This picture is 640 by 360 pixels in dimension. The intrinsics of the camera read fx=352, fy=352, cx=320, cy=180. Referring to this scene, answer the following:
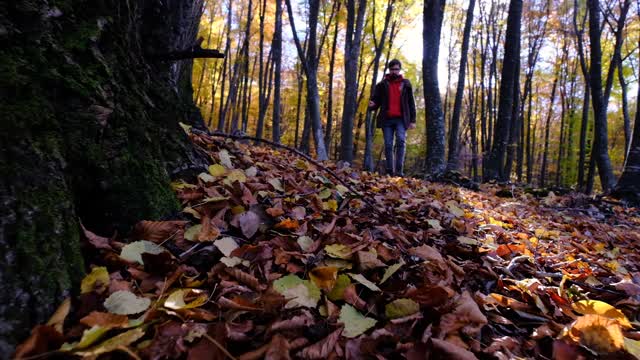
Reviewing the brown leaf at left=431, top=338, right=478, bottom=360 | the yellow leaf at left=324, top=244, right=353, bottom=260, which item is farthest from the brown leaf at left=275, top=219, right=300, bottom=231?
the brown leaf at left=431, top=338, right=478, bottom=360

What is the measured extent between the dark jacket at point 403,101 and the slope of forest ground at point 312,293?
4004 mm

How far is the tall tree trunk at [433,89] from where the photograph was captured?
6691mm

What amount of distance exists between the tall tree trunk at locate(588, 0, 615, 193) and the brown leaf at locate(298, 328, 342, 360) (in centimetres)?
862

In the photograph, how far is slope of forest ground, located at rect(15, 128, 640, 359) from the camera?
0.84 meters

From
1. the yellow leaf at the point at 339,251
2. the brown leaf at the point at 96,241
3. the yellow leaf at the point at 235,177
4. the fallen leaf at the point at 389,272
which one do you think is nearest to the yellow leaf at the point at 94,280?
the brown leaf at the point at 96,241

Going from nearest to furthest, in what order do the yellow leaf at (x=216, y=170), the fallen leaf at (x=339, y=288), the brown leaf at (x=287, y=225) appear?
the fallen leaf at (x=339, y=288), the brown leaf at (x=287, y=225), the yellow leaf at (x=216, y=170)

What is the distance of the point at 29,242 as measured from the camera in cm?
80

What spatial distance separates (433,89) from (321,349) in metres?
Answer: 6.67

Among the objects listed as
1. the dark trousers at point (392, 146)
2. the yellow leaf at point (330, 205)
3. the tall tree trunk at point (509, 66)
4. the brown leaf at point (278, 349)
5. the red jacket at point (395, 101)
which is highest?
the tall tree trunk at point (509, 66)

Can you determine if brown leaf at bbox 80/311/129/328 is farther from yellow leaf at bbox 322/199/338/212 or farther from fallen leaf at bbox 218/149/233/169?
fallen leaf at bbox 218/149/233/169

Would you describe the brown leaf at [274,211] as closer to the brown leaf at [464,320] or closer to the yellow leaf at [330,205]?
the yellow leaf at [330,205]

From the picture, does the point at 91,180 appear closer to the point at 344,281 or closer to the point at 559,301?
the point at 344,281

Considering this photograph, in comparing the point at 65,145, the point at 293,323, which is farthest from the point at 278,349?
the point at 65,145

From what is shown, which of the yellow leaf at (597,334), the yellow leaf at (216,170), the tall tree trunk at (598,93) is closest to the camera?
the yellow leaf at (597,334)
